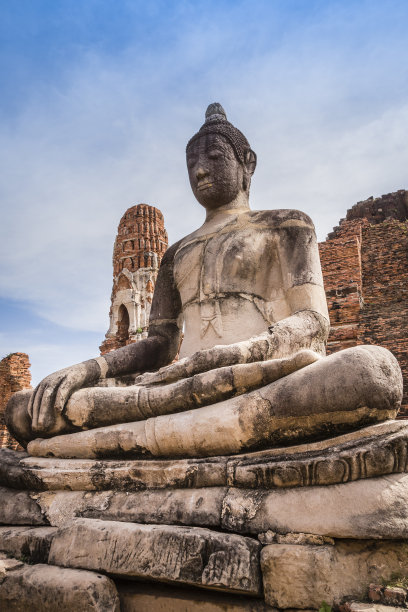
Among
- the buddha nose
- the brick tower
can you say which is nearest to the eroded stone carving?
the buddha nose

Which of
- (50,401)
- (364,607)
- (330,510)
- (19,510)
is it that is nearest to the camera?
(364,607)

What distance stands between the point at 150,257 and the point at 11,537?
1623cm

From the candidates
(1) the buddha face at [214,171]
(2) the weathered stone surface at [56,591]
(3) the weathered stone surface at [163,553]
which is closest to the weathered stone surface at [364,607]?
(3) the weathered stone surface at [163,553]

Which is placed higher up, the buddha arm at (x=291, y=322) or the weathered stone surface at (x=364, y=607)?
the buddha arm at (x=291, y=322)

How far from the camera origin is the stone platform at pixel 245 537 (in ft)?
5.42

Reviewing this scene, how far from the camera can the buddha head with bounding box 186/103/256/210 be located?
350 cm

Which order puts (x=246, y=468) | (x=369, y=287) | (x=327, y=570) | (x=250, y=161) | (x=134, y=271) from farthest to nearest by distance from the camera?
(x=134, y=271) → (x=369, y=287) → (x=250, y=161) → (x=246, y=468) → (x=327, y=570)

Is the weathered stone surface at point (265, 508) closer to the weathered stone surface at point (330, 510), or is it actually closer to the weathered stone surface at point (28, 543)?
the weathered stone surface at point (330, 510)

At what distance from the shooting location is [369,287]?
11.1 metres

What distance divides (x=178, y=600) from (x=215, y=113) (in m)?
3.34

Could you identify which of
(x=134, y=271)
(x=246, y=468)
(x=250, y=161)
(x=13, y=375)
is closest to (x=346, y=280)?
(x=250, y=161)

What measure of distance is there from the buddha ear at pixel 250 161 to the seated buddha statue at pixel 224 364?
0.04 ft

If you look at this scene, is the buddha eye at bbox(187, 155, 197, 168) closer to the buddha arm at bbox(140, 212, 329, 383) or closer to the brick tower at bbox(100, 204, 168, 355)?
the buddha arm at bbox(140, 212, 329, 383)

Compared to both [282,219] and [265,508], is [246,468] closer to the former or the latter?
[265,508]
